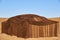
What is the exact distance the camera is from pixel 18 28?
21984 millimetres

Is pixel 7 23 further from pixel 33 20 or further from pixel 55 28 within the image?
pixel 55 28

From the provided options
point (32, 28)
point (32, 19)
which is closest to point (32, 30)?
point (32, 28)

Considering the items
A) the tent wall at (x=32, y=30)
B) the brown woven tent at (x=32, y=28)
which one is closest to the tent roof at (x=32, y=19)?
the brown woven tent at (x=32, y=28)

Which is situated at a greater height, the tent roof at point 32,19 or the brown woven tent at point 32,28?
the tent roof at point 32,19

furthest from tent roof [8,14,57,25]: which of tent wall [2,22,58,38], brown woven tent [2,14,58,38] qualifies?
tent wall [2,22,58,38]

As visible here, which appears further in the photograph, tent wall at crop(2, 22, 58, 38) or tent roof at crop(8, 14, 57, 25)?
tent roof at crop(8, 14, 57, 25)

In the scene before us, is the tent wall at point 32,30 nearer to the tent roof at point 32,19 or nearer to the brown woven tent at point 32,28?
the brown woven tent at point 32,28

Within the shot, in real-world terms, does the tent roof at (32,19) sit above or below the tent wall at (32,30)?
above

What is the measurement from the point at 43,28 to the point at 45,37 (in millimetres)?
1213

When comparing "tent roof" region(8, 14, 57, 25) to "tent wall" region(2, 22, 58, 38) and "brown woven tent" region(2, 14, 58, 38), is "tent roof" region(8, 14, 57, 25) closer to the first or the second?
"brown woven tent" region(2, 14, 58, 38)

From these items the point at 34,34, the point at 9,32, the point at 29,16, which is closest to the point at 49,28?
the point at 34,34

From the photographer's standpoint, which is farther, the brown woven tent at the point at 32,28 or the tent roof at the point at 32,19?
the tent roof at the point at 32,19

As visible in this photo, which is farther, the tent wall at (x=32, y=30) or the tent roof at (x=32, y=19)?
the tent roof at (x=32, y=19)

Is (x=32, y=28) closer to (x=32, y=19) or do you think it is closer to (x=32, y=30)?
(x=32, y=30)
